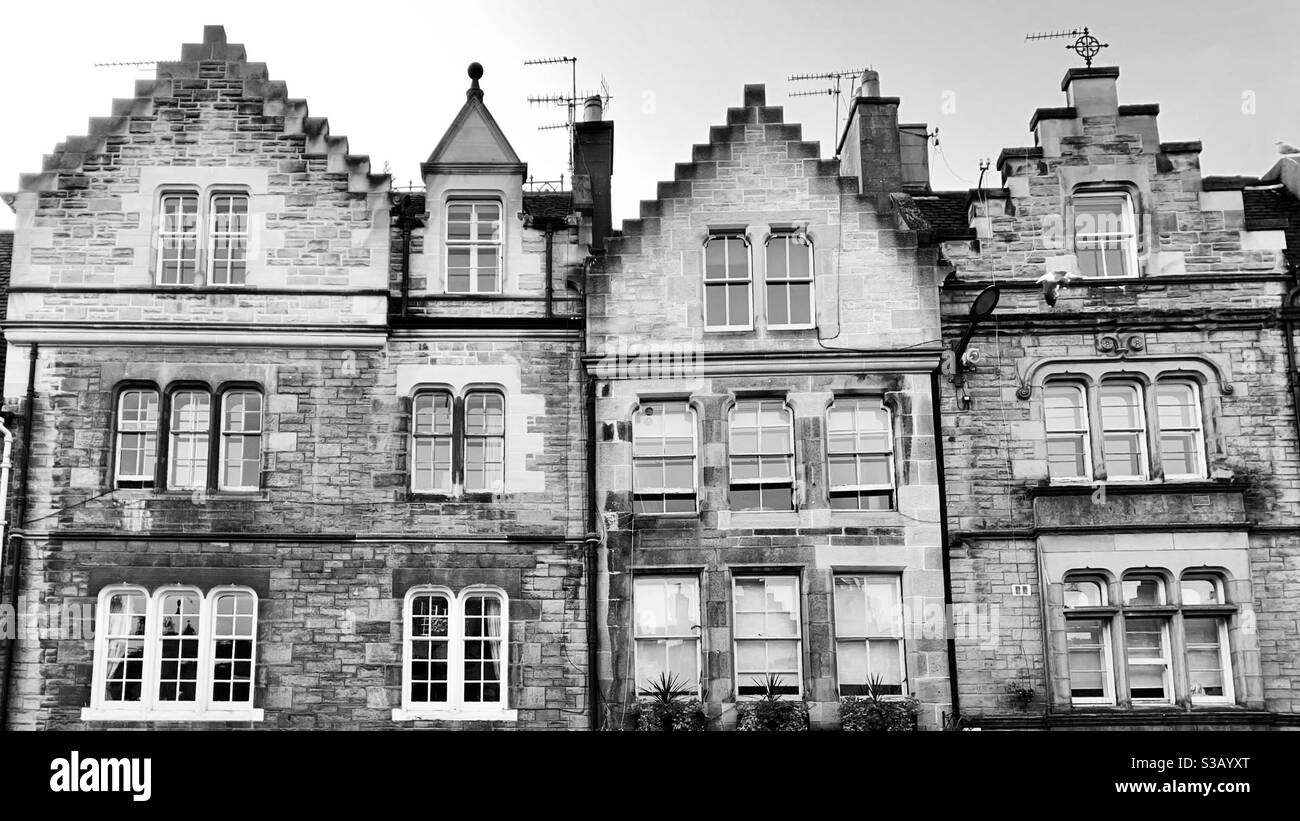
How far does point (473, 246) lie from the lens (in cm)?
2511

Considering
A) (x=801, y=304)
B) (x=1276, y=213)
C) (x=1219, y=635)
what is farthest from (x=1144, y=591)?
(x=1276, y=213)

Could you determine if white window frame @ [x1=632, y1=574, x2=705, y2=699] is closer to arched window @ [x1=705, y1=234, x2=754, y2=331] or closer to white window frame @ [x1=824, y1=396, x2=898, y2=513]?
white window frame @ [x1=824, y1=396, x2=898, y2=513]

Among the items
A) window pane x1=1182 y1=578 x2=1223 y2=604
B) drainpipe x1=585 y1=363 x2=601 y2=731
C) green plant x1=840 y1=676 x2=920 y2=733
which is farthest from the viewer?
window pane x1=1182 y1=578 x2=1223 y2=604

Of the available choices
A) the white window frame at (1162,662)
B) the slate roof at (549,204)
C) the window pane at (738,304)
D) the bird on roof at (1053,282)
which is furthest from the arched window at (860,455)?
the slate roof at (549,204)

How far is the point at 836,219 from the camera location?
2519cm

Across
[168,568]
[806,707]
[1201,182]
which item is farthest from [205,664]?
[1201,182]

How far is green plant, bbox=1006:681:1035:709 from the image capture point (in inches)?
911

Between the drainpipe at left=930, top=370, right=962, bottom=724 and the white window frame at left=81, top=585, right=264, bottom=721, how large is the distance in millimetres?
9684

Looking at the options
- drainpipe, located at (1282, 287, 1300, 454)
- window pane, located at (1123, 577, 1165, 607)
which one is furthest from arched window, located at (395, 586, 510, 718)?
drainpipe, located at (1282, 287, 1300, 454)

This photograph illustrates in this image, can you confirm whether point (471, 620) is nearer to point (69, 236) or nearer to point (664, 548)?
point (664, 548)

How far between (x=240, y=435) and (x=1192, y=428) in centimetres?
1402

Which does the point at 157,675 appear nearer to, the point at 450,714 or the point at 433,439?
the point at 450,714

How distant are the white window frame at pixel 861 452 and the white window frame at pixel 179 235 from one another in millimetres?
9679

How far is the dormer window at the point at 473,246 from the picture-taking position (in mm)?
25078
